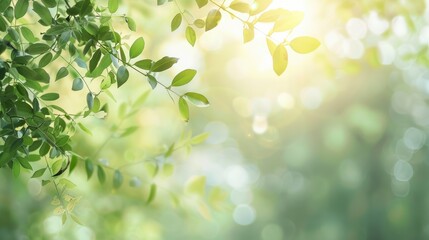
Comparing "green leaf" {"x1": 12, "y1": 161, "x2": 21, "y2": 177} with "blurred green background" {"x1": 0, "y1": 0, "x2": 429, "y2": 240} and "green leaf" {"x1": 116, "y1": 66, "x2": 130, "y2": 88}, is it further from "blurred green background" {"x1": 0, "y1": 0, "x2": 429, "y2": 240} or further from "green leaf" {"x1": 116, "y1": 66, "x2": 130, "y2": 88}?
"blurred green background" {"x1": 0, "y1": 0, "x2": 429, "y2": 240}

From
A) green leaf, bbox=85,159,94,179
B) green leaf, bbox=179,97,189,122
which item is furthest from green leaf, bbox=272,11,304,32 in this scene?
green leaf, bbox=85,159,94,179

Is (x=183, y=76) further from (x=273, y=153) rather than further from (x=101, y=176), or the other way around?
(x=273, y=153)

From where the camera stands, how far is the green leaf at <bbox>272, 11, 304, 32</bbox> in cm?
66

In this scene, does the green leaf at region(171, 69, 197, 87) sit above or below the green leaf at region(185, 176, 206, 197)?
above

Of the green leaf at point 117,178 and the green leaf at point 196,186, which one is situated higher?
the green leaf at point 117,178

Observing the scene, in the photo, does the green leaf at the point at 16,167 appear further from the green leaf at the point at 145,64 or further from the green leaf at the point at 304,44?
the green leaf at the point at 304,44

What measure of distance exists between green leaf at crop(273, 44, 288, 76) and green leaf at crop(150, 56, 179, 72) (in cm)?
10

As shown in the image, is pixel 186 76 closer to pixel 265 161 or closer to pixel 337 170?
pixel 337 170

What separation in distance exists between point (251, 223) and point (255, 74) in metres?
3.12

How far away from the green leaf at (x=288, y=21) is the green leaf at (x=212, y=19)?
62 millimetres

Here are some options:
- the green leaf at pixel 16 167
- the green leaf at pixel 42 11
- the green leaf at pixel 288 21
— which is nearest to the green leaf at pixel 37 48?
the green leaf at pixel 42 11

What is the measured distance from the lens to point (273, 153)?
22.9 feet

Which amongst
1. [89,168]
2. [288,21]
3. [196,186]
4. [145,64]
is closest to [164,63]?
[145,64]

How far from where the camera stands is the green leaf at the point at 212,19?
655 millimetres
